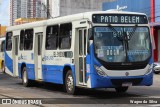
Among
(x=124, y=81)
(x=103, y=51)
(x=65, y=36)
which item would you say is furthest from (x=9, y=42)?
(x=124, y=81)

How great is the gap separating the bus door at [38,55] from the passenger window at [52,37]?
0.98m

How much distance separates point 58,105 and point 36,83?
29.0ft

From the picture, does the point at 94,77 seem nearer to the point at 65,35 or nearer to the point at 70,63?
the point at 70,63

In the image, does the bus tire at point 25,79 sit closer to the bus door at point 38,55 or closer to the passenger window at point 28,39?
the passenger window at point 28,39

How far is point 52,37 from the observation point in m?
17.9

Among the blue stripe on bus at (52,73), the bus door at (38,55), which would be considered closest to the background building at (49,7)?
the bus door at (38,55)

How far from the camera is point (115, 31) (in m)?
14.9

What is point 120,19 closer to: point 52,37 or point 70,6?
point 52,37

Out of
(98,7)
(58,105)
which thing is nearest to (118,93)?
(58,105)

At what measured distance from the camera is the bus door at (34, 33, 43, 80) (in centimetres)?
1931

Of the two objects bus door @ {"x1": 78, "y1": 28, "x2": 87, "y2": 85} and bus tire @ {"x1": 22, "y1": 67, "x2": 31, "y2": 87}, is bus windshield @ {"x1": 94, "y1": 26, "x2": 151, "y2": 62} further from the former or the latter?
bus tire @ {"x1": 22, "y1": 67, "x2": 31, "y2": 87}

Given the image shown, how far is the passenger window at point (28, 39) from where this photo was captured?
20.4m

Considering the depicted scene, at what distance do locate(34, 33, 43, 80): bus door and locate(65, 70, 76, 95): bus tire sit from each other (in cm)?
306

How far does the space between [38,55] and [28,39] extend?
150 centimetres
